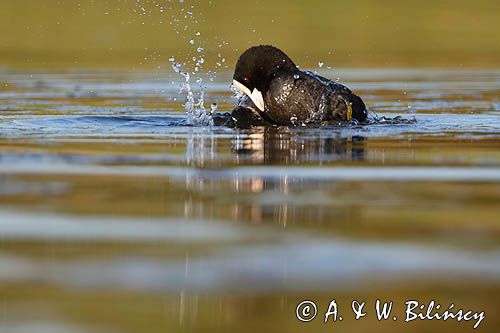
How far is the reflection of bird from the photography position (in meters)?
7.95

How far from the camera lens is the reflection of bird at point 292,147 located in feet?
26.1

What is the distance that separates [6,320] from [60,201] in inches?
93.4

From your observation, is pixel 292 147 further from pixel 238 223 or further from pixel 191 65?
pixel 191 65

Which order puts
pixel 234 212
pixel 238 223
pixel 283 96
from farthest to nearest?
pixel 283 96
pixel 234 212
pixel 238 223

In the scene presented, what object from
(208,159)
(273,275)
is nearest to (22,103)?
(208,159)

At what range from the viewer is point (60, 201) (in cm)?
596

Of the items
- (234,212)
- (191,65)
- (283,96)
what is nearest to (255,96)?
(283,96)

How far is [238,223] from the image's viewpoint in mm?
5336

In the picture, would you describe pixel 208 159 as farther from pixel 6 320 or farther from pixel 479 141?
pixel 6 320

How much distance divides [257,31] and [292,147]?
17.8 metres

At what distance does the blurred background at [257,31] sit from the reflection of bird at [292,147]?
10.2 meters

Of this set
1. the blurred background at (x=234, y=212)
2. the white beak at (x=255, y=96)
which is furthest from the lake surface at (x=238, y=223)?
the white beak at (x=255, y=96)

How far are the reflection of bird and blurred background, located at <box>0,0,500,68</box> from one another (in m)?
10.2

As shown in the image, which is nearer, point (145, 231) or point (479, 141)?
point (145, 231)
